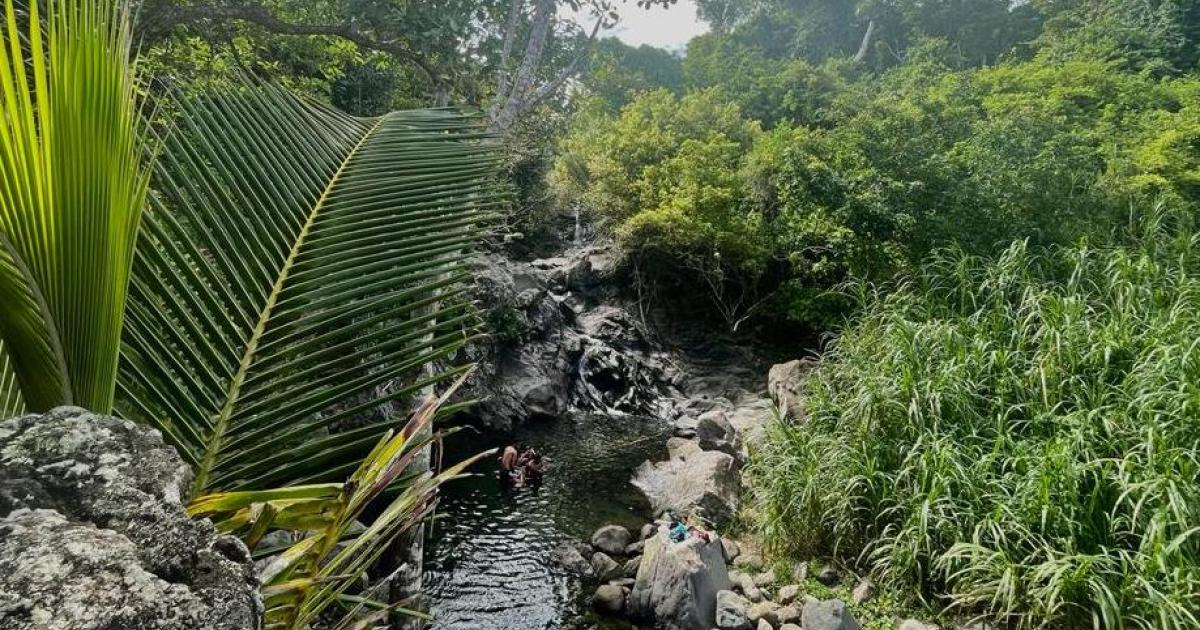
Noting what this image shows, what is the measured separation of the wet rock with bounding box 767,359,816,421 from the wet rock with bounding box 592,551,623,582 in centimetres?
393

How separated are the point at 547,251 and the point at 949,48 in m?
21.2

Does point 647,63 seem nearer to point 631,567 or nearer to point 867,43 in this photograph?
point 867,43

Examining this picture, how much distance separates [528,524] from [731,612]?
3.58 meters

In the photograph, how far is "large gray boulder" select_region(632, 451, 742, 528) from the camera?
8531 millimetres

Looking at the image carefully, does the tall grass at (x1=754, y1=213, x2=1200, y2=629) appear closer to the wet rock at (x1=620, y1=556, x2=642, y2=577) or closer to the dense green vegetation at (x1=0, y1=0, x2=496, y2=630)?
the wet rock at (x1=620, y1=556, x2=642, y2=577)

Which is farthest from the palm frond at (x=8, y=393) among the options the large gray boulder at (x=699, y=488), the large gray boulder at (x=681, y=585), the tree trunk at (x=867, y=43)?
the tree trunk at (x=867, y=43)

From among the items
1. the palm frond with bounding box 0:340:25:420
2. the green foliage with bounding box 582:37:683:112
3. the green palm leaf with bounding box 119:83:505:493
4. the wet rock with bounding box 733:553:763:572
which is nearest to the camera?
the palm frond with bounding box 0:340:25:420

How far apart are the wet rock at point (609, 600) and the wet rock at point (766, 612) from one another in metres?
1.29

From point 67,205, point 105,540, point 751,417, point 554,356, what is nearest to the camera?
point 105,540

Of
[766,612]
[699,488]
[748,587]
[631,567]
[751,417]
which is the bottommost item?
[751,417]

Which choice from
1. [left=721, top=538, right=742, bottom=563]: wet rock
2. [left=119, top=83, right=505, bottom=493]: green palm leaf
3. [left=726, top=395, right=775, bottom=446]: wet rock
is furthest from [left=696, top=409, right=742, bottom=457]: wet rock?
[left=119, top=83, right=505, bottom=493]: green palm leaf

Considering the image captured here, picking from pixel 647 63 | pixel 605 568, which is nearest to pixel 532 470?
pixel 605 568

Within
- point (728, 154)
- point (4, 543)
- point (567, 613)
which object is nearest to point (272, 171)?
point (4, 543)

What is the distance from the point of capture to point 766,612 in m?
6.13
